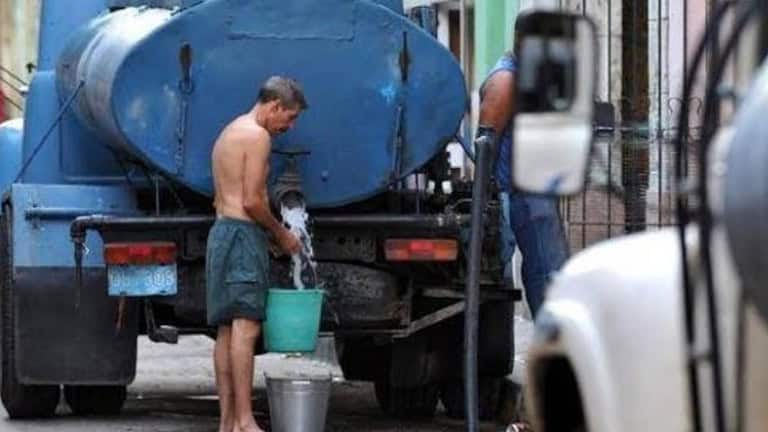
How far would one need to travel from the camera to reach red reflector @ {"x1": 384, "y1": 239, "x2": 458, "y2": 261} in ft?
38.6

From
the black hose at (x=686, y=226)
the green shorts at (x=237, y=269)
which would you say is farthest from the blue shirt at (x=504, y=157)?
the black hose at (x=686, y=226)

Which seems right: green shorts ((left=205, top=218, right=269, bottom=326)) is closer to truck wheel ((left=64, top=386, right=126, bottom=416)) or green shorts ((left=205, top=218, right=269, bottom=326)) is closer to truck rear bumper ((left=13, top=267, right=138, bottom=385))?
truck rear bumper ((left=13, top=267, right=138, bottom=385))

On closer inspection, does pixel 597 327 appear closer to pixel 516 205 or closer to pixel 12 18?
pixel 516 205

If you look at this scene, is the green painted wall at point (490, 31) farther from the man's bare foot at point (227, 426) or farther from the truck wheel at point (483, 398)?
the man's bare foot at point (227, 426)

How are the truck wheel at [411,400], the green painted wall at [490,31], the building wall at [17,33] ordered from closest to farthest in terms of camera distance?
the truck wheel at [411,400] → the green painted wall at [490,31] → the building wall at [17,33]

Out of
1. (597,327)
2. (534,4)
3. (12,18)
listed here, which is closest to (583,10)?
(534,4)

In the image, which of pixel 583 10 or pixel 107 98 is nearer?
pixel 107 98

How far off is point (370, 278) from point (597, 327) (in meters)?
6.33

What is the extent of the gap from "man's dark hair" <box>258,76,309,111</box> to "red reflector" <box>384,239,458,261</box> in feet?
3.34

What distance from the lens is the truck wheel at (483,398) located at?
13.2 m

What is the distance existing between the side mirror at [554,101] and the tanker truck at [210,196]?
6.27m

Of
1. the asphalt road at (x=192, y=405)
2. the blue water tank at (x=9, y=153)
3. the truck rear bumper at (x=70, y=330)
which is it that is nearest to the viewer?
the truck rear bumper at (x=70, y=330)

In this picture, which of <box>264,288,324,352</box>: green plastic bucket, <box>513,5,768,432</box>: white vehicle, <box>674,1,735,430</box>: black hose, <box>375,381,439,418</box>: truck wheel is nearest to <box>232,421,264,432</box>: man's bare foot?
<box>264,288,324,352</box>: green plastic bucket

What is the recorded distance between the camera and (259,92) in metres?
11.3
